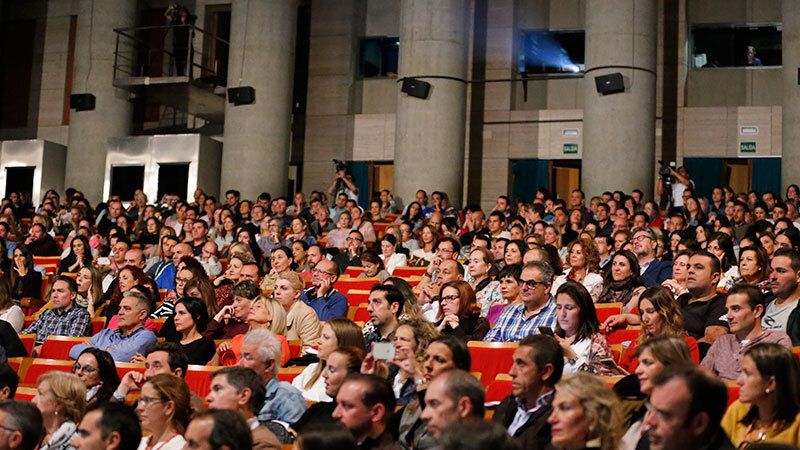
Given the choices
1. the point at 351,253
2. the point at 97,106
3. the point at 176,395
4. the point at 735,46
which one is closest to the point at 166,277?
the point at 351,253

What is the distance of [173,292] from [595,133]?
7.86 m

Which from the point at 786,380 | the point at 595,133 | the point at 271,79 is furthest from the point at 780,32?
the point at 786,380

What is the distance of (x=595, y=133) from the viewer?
585 inches

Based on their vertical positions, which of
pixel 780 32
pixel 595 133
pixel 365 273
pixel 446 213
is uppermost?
pixel 780 32

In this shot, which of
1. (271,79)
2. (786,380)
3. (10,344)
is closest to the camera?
(786,380)

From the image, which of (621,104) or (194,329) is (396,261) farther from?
(621,104)

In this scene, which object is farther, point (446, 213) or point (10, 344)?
point (446, 213)

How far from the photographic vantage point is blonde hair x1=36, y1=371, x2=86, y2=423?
16.7ft

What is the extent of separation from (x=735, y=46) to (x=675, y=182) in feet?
12.6

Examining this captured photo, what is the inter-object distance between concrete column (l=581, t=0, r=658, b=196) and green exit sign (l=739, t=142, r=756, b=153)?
2.29m

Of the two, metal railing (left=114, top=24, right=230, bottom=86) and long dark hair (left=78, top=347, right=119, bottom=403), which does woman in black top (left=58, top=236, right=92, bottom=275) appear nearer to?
long dark hair (left=78, top=347, right=119, bottom=403)

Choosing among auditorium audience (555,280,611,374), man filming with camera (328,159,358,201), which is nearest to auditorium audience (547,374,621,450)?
auditorium audience (555,280,611,374)

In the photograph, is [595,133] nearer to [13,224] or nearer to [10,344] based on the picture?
[13,224]

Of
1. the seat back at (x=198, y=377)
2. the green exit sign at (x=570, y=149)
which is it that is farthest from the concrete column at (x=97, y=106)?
the seat back at (x=198, y=377)
